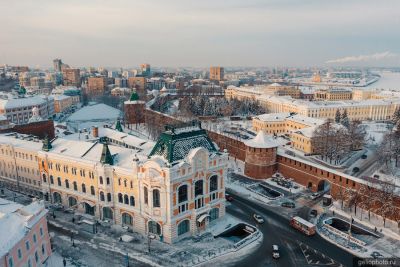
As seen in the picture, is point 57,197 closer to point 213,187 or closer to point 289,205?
point 213,187

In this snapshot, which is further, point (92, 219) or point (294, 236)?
point (92, 219)

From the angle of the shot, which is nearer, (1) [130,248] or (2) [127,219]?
(1) [130,248]

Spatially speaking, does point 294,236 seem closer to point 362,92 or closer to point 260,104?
point 260,104

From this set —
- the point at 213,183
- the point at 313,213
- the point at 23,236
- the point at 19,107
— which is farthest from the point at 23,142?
the point at 19,107

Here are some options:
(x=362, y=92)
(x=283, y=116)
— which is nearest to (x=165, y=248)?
(x=283, y=116)

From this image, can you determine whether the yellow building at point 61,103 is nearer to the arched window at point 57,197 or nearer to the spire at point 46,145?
the spire at point 46,145

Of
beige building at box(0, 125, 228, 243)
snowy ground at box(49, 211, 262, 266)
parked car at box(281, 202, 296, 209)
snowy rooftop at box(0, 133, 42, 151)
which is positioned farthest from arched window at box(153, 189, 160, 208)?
snowy rooftop at box(0, 133, 42, 151)
